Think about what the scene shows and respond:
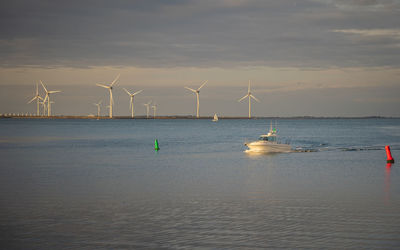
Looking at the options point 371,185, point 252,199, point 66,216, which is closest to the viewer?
point 66,216

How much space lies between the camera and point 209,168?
50.4 meters

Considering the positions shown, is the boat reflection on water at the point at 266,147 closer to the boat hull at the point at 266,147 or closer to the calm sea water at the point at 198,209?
Answer: the boat hull at the point at 266,147

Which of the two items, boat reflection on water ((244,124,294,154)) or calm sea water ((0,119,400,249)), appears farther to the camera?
boat reflection on water ((244,124,294,154))

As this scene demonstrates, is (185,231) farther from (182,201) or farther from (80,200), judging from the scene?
(80,200)

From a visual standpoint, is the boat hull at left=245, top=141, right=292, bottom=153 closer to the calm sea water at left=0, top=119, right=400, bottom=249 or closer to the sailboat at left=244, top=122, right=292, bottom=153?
the sailboat at left=244, top=122, right=292, bottom=153

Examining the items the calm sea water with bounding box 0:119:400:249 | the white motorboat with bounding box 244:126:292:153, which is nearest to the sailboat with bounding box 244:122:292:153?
the white motorboat with bounding box 244:126:292:153

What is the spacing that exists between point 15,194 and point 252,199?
48.7 ft

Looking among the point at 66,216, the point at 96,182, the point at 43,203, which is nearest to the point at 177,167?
the point at 96,182

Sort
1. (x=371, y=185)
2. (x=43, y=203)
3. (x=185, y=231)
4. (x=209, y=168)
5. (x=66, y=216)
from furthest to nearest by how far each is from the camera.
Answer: (x=209, y=168) → (x=371, y=185) → (x=43, y=203) → (x=66, y=216) → (x=185, y=231)

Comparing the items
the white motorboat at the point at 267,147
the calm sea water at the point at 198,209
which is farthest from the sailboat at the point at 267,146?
the calm sea water at the point at 198,209

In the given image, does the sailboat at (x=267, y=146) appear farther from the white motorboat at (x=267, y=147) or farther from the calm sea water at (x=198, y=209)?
the calm sea water at (x=198, y=209)

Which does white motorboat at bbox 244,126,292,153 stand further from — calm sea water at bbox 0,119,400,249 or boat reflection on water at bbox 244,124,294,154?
calm sea water at bbox 0,119,400,249

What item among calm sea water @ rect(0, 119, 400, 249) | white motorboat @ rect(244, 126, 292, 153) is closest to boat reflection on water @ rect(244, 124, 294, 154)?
white motorboat @ rect(244, 126, 292, 153)

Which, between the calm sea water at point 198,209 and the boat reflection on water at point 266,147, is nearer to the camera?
the calm sea water at point 198,209
